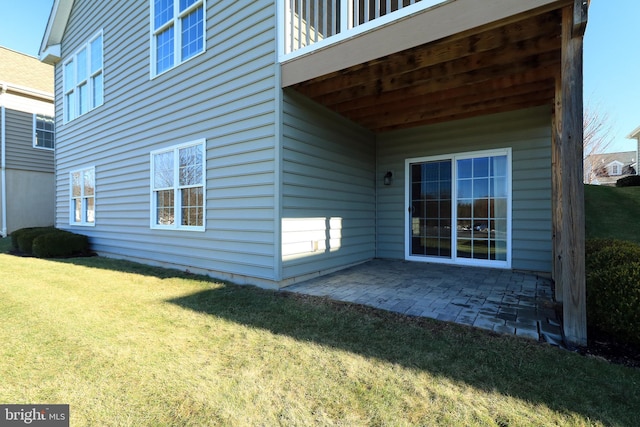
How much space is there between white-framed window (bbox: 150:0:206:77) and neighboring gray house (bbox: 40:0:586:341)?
0.03m

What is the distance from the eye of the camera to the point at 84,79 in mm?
8117

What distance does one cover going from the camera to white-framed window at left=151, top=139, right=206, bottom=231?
5.37m

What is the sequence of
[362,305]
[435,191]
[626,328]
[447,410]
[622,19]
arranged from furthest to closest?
[622,19] → [435,191] → [362,305] → [626,328] → [447,410]

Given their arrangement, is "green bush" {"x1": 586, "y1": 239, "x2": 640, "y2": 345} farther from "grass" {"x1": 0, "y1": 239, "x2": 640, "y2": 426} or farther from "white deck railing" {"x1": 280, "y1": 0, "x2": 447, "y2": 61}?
"white deck railing" {"x1": 280, "y1": 0, "x2": 447, "y2": 61}

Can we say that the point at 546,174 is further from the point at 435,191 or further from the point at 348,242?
the point at 348,242

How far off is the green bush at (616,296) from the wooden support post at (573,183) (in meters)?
0.20

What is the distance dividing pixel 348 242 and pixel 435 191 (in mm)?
1921

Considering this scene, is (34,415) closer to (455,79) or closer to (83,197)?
(455,79)

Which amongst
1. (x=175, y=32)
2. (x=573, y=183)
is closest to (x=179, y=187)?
(x=175, y=32)

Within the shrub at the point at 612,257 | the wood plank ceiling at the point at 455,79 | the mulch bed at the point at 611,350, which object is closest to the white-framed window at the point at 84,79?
the wood plank ceiling at the point at 455,79

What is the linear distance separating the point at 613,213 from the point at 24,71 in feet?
64.2

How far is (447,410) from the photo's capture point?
1701mm

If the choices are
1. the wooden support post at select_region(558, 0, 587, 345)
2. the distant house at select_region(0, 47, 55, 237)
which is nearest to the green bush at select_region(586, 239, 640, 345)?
the wooden support post at select_region(558, 0, 587, 345)

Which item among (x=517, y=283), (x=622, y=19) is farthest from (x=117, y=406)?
(x=622, y=19)
